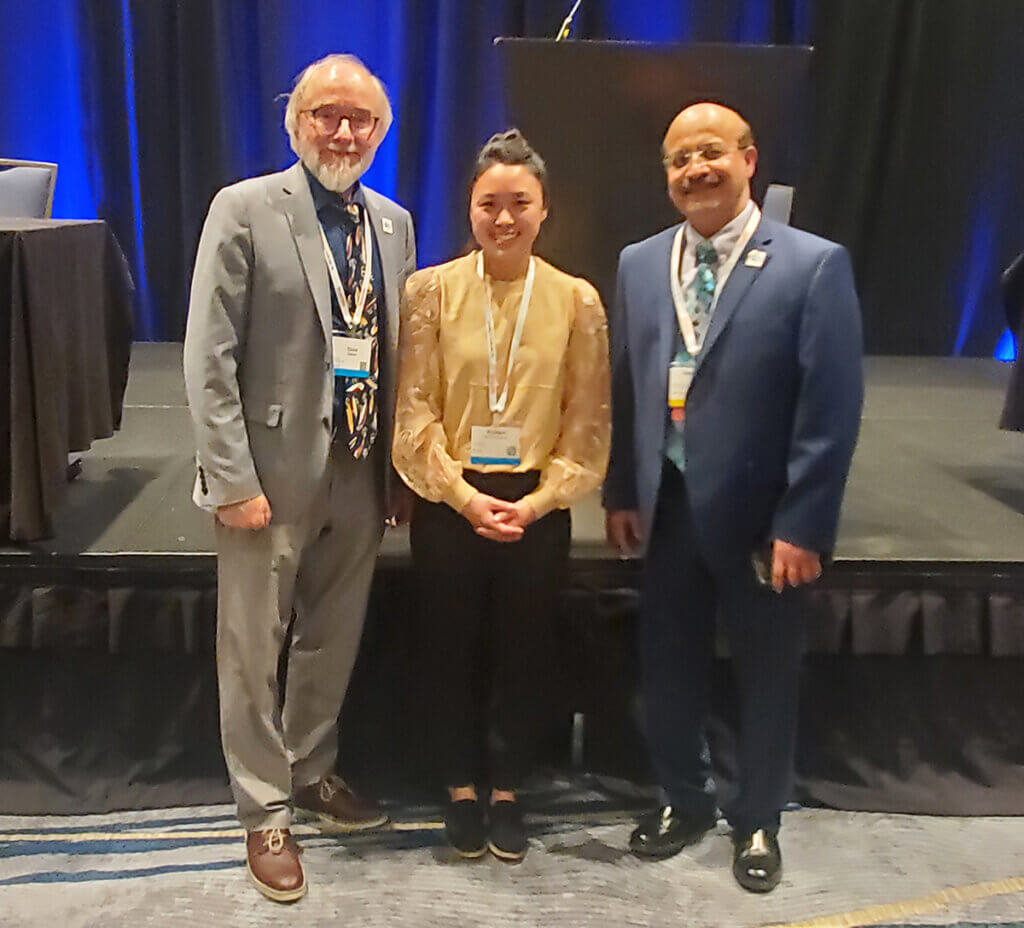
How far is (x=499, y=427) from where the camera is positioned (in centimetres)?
169

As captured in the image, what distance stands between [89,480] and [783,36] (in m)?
3.76

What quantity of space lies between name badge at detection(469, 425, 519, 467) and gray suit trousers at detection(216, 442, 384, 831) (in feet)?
0.73

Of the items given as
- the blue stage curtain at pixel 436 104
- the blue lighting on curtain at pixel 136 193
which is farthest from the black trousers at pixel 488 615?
the blue lighting on curtain at pixel 136 193

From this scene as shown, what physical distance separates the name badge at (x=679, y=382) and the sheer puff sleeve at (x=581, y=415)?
4.5 inches

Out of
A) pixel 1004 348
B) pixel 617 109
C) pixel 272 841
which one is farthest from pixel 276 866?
pixel 1004 348

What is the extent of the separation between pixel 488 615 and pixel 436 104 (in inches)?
136

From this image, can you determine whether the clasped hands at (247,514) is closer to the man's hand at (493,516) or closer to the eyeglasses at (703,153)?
the man's hand at (493,516)

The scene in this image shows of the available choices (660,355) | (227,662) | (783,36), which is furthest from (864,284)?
(227,662)

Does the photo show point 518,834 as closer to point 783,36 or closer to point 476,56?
point 476,56

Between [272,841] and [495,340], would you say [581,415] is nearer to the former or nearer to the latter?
[495,340]

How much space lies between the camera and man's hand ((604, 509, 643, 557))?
187cm

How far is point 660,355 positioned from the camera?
1.70 m

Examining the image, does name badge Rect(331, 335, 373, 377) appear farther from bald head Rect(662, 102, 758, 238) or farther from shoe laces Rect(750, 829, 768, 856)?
shoe laces Rect(750, 829, 768, 856)

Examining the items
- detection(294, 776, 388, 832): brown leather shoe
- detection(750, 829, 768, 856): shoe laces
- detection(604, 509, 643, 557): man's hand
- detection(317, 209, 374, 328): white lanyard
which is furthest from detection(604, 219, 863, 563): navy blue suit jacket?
detection(294, 776, 388, 832): brown leather shoe
